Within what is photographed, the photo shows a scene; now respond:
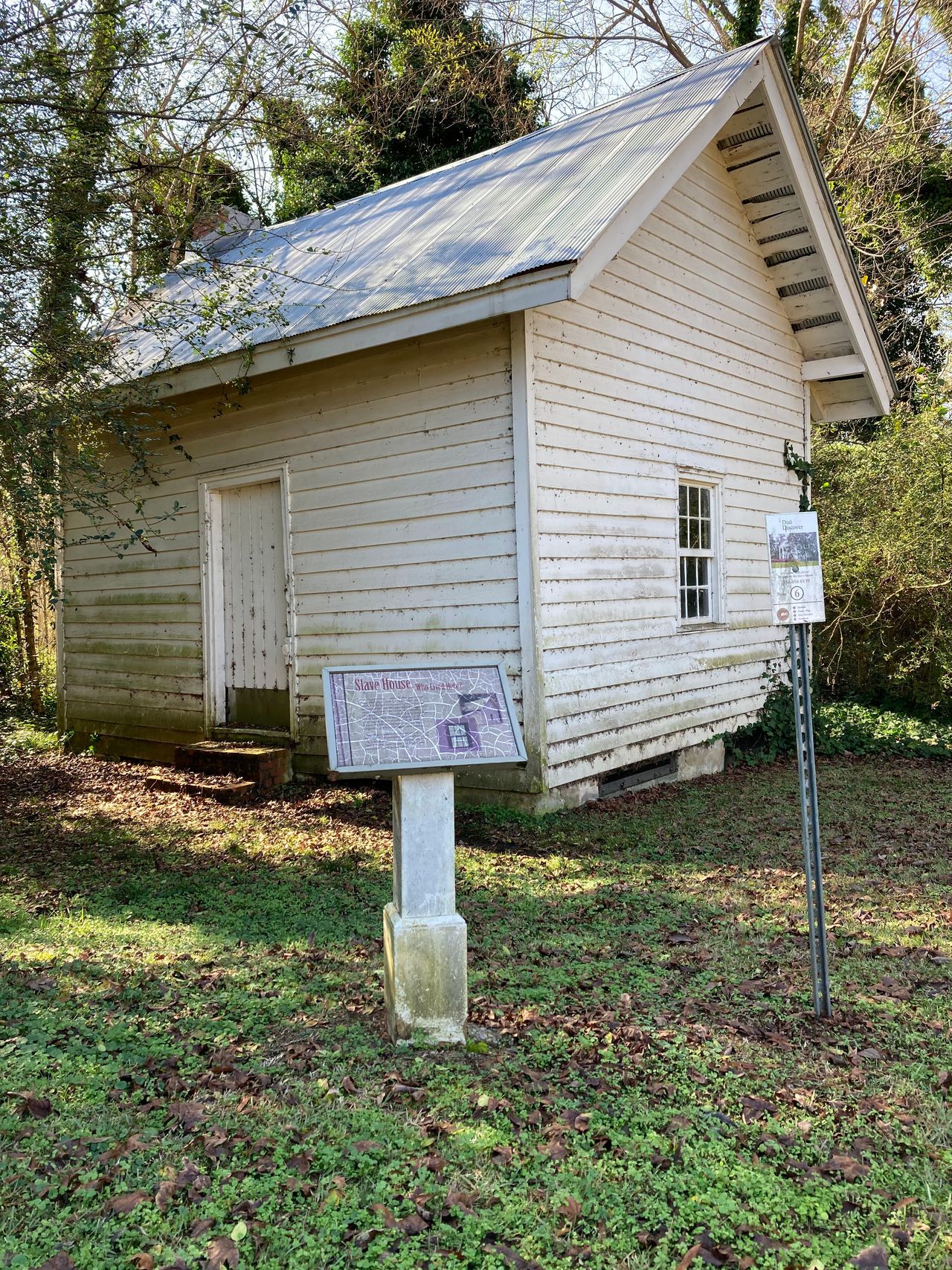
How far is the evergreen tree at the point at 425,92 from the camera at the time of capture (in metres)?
17.1

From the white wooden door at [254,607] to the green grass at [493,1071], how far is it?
2.67m

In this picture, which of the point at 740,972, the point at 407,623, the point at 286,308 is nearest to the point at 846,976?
the point at 740,972

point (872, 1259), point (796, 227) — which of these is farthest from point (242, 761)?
point (796, 227)

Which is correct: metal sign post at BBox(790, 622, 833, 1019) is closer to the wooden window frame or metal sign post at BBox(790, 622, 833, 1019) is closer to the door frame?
the wooden window frame

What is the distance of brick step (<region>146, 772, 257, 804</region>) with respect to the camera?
8141mm

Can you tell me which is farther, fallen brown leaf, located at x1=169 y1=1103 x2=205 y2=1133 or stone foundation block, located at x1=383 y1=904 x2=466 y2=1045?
stone foundation block, located at x1=383 y1=904 x2=466 y2=1045

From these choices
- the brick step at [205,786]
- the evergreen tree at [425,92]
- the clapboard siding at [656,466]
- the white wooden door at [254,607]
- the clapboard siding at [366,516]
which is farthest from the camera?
the evergreen tree at [425,92]

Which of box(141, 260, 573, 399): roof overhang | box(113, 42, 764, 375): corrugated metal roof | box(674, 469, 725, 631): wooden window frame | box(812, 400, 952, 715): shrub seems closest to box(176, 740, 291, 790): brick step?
box(141, 260, 573, 399): roof overhang

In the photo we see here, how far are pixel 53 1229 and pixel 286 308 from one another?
6903mm

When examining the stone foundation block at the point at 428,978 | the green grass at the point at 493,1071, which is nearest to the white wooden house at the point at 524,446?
the green grass at the point at 493,1071

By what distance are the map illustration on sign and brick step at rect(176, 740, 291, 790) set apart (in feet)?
15.5

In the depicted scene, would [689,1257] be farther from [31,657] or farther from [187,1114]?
[31,657]

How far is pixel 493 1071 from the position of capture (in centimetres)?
350

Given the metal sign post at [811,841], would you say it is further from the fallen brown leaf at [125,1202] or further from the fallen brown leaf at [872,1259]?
the fallen brown leaf at [125,1202]
